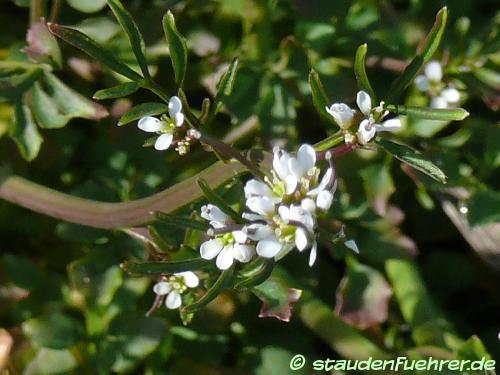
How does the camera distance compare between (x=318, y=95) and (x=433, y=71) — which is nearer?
(x=318, y=95)

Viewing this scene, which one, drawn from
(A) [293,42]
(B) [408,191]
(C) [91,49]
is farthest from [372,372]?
(C) [91,49]

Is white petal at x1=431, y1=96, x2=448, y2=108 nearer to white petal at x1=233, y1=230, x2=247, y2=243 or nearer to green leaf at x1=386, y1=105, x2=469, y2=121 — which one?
green leaf at x1=386, y1=105, x2=469, y2=121

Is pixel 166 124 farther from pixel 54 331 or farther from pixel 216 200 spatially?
pixel 54 331

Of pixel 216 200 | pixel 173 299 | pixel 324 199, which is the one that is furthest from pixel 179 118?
pixel 173 299

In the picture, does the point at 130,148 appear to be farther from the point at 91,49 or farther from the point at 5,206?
the point at 91,49

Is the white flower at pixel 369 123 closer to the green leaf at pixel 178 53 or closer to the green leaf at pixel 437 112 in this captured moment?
the green leaf at pixel 437 112

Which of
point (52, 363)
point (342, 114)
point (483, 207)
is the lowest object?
point (52, 363)
